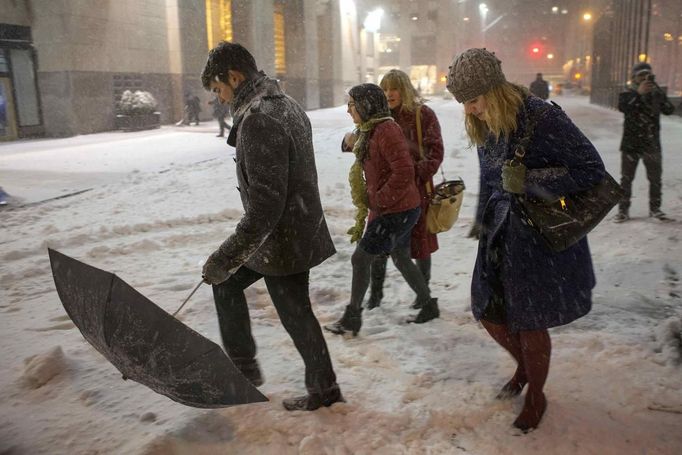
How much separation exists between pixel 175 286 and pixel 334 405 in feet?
8.87

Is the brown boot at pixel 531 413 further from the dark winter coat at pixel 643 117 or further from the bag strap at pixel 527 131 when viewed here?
the dark winter coat at pixel 643 117

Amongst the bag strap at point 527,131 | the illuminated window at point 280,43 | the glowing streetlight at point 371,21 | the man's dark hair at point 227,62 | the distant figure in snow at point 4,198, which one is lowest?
the distant figure in snow at point 4,198

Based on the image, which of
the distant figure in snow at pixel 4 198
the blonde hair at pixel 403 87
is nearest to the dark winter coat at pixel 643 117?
the blonde hair at pixel 403 87

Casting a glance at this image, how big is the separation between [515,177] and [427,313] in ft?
7.00

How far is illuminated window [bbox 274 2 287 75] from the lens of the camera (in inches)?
1391

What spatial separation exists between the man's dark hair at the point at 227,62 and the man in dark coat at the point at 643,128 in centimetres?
599

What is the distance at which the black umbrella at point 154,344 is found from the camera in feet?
7.98

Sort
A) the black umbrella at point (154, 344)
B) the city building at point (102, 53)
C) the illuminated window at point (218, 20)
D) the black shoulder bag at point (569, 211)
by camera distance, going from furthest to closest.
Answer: the illuminated window at point (218, 20)
the city building at point (102, 53)
the black shoulder bag at point (569, 211)
the black umbrella at point (154, 344)

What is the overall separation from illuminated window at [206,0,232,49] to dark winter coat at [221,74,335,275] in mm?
29758

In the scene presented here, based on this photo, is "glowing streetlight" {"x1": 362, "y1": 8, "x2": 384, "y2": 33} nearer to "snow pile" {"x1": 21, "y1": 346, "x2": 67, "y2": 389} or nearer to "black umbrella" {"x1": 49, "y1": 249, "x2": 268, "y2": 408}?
"snow pile" {"x1": 21, "y1": 346, "x2": 67, "y2": 389}

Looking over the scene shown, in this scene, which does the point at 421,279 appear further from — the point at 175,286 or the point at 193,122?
the point at 193,122

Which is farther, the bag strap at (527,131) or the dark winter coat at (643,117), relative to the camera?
the dark winter coat at (643,117)

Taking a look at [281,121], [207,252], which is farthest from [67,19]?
[281,121]

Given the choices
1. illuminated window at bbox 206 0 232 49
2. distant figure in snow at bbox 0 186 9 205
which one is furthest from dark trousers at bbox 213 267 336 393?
illuminated window at bbox 206 0 232 49
